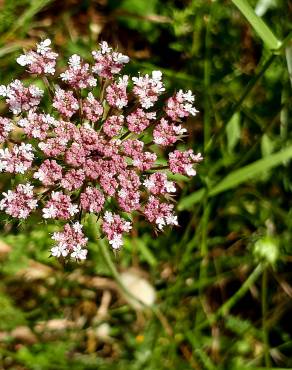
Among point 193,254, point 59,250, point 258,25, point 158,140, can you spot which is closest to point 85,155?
point 158,140

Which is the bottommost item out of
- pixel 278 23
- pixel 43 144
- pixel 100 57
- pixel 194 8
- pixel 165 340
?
pixel 165 340

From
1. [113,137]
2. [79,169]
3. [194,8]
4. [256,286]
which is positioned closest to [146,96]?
[113,137]

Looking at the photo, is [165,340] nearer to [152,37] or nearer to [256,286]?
[256,286]

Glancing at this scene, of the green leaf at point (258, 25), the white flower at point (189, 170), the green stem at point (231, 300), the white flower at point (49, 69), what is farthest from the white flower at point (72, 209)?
the green stem at point (231, 300)

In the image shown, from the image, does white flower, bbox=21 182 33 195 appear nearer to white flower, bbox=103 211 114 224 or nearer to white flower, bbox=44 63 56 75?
white flower, bbox=103 211 114 224

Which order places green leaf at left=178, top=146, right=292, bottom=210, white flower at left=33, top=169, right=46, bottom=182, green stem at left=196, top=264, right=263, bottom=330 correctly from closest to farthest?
1. white flower at left=33, top=169, right=46, bottom=182
2. green leaf at left=178, top=146, right=292, bottom=210
3. green stem at left=196, top=264, right=263, bottom=330

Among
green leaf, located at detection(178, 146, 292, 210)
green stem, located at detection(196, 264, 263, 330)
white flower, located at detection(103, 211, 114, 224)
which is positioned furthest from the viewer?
green stem, located at detection(196, 264, 263, 330)

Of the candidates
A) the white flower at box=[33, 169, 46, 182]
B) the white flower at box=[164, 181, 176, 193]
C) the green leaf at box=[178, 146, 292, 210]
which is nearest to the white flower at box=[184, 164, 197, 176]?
the white flower at box=[164, 181, 176, 193]
